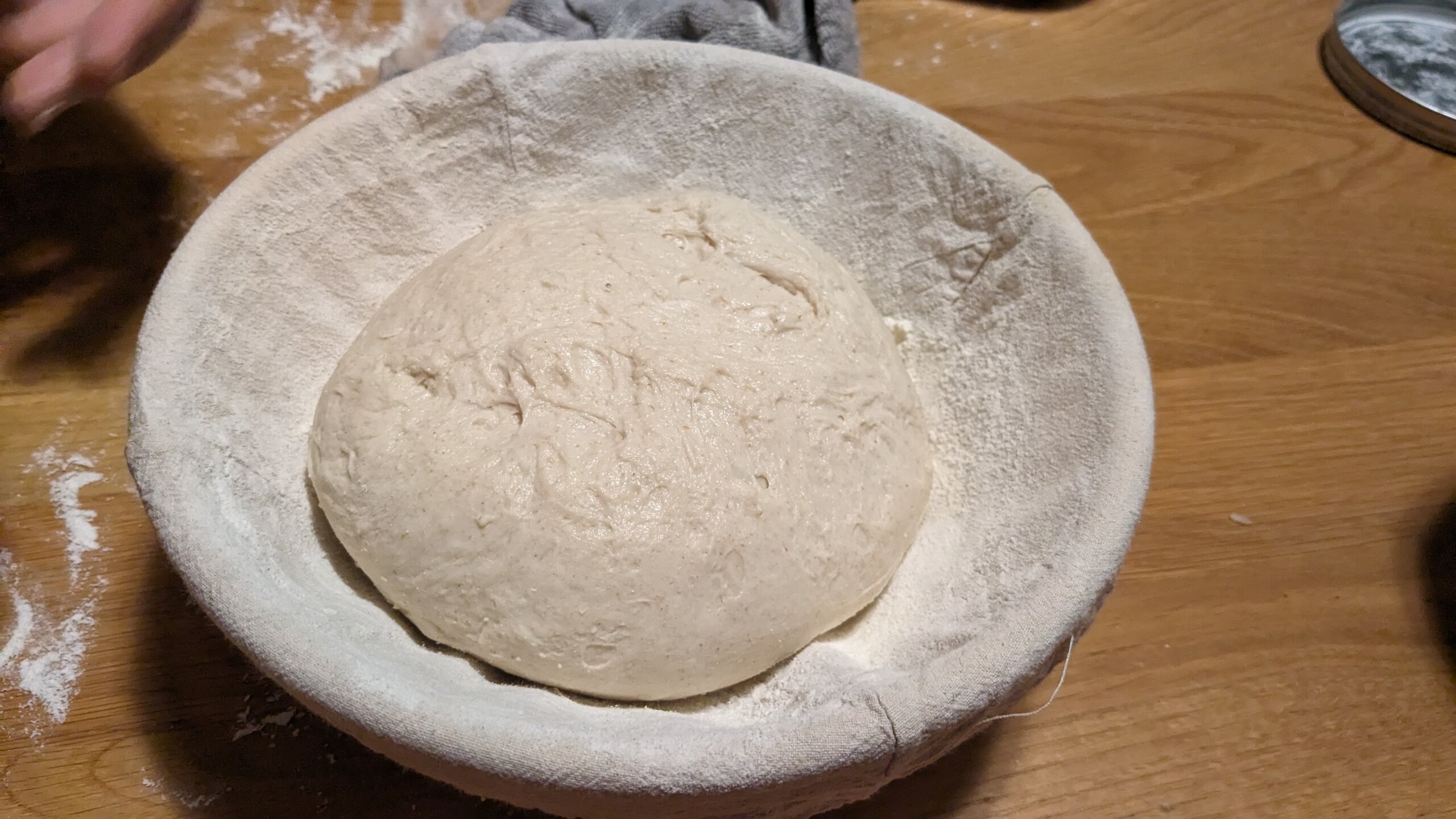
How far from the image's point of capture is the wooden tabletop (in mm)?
680

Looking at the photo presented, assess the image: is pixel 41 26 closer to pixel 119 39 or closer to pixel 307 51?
pixel 119 39

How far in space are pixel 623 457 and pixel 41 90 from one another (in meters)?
0.55

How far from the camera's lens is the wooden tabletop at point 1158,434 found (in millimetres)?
680

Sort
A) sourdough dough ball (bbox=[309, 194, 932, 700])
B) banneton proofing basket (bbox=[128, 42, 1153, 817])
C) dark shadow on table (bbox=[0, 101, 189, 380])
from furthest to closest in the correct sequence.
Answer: dark shadow on table (bbox=[0, 101, 189, 380])
sourdough dough ball (bbox=[309, 194, 932, 700])
banneton proofing basket (bbox=[128, 42, 1153, 817])

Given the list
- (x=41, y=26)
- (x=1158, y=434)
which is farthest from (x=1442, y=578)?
(x=41, y=26)

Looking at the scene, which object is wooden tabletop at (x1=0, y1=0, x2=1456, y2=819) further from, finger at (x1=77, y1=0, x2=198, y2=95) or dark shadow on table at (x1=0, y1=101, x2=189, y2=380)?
finger at (x1=77, y1=0, x2=198, y2=95)

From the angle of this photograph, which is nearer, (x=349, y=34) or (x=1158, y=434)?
(x=1158, y=434)

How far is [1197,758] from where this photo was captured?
0.72m

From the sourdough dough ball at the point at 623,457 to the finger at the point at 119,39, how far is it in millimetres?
278

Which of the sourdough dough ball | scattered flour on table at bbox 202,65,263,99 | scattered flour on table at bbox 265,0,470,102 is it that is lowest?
the sourdough dough ball

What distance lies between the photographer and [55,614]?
71 centimetres

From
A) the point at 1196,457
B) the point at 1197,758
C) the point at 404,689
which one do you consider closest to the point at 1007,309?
the point at 1196,457

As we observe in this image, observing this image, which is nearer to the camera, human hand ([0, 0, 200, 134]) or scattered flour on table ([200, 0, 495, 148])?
human hand ([0, 0, 200, 134])

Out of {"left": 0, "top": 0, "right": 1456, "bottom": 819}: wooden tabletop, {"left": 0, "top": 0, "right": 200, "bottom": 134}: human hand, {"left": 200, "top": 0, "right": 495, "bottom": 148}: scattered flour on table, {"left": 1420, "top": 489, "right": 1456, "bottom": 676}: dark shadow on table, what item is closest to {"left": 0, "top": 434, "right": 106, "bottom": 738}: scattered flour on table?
{"left": 0, "top": 0, "right": 1456, "bottom": 819}: wooden tabletop
